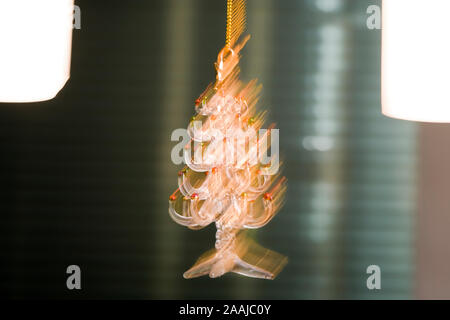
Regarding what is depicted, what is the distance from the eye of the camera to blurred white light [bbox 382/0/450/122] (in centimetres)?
105

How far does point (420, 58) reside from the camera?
Result: 41.7 inches

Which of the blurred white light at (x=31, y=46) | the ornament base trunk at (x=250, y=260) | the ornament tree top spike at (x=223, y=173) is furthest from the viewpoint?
the ornament base trunk at (x=250, y=260)

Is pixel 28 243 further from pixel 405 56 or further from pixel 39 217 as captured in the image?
pixel 405 56

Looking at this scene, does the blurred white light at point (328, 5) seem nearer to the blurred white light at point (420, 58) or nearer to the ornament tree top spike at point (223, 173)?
the ornament tree top spike at point (223, 173)

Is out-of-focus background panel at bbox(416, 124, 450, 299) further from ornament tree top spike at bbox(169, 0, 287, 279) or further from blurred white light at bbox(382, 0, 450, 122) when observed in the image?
blurred white light at bbox(382, 0, 450, 122)

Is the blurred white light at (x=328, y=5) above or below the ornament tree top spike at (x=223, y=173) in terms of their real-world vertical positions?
above

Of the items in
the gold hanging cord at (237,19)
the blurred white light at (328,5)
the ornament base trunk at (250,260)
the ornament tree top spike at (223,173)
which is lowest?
the ornament base trunk at (250,260)

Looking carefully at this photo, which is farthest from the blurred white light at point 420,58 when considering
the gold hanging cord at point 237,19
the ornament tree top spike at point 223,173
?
the gold hanging cord at point 237,19

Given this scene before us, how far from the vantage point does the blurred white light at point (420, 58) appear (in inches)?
41.4

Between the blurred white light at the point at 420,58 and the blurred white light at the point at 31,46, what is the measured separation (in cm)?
56

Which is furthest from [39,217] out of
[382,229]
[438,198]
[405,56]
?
[405,56]
